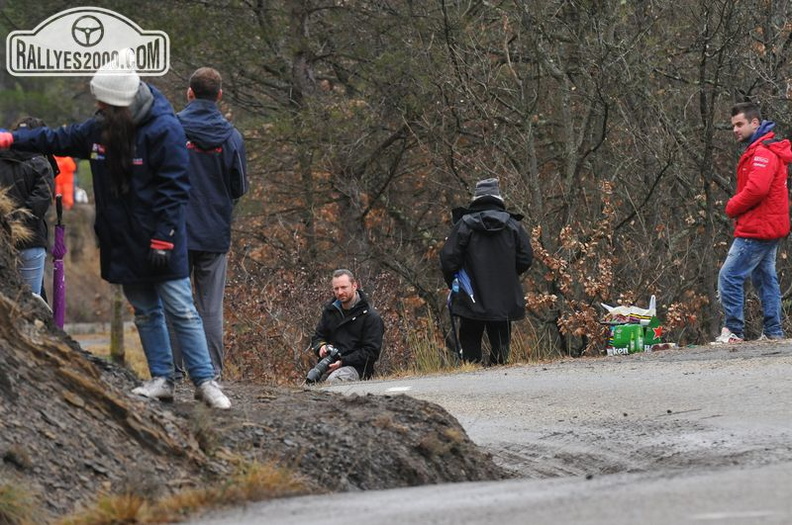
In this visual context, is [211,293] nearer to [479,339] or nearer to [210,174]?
[210,174]

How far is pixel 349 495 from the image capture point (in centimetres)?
699

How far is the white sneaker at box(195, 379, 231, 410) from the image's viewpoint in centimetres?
823

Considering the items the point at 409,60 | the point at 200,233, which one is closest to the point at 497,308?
the point at 200,233

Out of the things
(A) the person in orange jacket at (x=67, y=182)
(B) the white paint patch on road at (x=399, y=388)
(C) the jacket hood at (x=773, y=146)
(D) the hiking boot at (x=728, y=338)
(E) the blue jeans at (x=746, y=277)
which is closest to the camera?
(B) the white paint patch on road at (x=399, y=388)

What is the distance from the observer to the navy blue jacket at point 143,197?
26.3 feet

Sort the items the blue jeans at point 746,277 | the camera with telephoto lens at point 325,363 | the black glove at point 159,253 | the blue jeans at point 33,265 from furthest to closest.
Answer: the camera with telephoto lens at point 325,363 < the blue jeans at point 746,277 < the blue jeans at point 33,265 < the black glove at point 159,253

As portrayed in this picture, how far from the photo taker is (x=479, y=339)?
48.0ft

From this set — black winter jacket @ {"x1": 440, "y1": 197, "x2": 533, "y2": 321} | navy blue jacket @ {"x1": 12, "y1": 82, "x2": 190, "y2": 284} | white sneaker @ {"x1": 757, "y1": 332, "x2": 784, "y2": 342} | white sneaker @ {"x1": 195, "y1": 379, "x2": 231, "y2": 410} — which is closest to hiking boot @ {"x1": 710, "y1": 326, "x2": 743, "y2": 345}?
white sneaker @ {"x1": 757, "y1": 332, "x2": 784, "y2": 342}

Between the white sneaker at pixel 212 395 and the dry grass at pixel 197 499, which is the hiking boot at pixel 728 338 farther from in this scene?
the dry grass at pixel 197 499

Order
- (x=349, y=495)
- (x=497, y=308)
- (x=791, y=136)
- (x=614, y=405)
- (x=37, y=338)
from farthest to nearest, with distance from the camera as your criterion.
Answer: (x=791, y=136) → (x=497, y=308) → (x=614, y=405) → (x=37, y=338) → (x=349, y=495)

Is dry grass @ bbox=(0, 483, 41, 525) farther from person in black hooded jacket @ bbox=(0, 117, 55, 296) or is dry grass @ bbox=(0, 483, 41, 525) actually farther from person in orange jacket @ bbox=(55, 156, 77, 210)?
person in orange jacket @ bbox=(55, 156, 77, 210)

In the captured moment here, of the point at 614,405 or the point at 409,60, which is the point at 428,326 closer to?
the point at 409,60

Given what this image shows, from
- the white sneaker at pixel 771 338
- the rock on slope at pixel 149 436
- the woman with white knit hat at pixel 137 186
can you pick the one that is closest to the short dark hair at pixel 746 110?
the white sneaker at pixel 771 338

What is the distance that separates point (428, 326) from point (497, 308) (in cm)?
634
